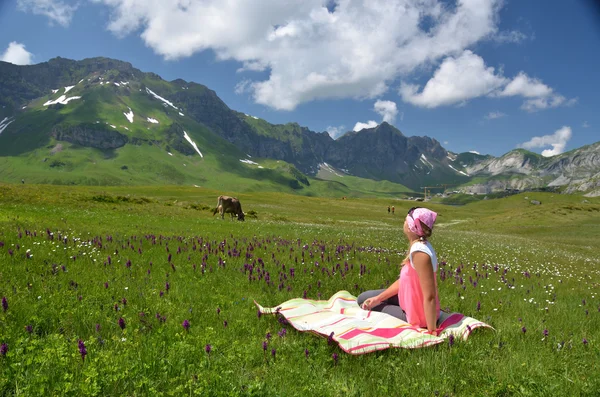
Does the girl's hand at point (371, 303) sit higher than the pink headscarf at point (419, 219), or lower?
lower

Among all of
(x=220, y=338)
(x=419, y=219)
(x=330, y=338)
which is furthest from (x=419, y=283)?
(x=220, y=338)

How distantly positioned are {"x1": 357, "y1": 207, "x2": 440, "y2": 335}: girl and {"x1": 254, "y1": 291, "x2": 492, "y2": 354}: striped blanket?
27 centimetres

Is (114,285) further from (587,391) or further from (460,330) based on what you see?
(587,391)

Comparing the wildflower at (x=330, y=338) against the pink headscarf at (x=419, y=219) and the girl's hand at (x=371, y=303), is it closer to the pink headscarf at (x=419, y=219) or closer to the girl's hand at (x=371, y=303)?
the girl's hand at (x=371, y=303)

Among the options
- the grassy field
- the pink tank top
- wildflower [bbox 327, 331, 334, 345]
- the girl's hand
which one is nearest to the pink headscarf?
the pink tank top

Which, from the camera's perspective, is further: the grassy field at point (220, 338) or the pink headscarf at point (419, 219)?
the pink headscarf at point (419, 219)

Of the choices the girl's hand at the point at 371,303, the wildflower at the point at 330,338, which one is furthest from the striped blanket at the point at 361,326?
the girl's hand at the point at 371,303

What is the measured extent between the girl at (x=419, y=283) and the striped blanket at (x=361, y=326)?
27cm

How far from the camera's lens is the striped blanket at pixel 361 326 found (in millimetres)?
5676

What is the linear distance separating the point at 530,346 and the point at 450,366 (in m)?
1.81

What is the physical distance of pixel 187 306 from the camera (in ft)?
22.5

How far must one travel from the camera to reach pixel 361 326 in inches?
256

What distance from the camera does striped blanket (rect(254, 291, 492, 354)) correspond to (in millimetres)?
5676

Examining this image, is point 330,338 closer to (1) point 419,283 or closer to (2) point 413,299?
(2) point 413,299
